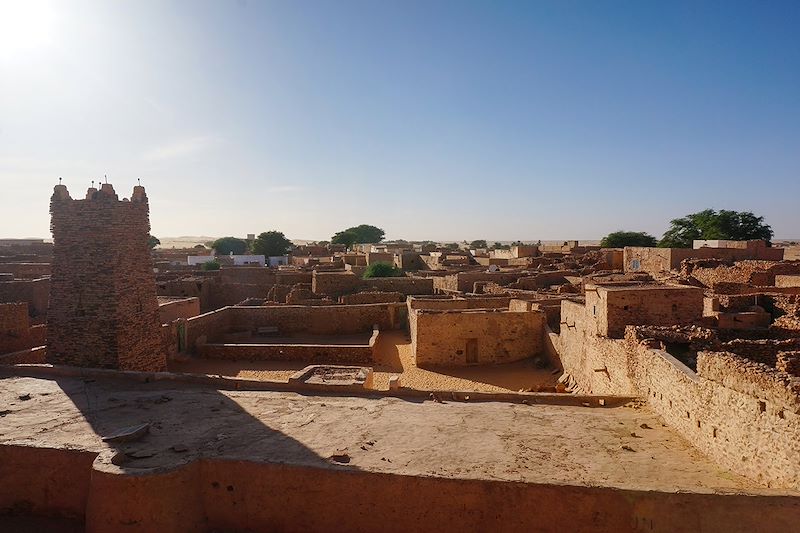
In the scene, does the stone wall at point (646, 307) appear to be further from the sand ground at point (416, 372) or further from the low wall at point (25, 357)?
the low wall at point (25, 357)

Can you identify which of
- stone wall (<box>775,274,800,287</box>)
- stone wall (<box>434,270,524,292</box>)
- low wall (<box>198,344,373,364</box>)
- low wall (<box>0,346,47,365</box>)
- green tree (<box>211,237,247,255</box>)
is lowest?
low wall (<box>198,344,373,364</box>)

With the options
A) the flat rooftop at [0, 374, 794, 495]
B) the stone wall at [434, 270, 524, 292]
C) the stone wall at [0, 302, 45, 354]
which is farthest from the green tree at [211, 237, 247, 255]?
the flat rooftop at [0, 374, 794, 495]

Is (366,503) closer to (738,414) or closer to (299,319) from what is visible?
(738,414)

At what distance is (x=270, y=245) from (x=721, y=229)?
48.5 meters

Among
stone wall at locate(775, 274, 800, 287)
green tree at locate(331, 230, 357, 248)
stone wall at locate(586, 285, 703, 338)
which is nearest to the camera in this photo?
stone wall at locate(586, 285, 703, 338)

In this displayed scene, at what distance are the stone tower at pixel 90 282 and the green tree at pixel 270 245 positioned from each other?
51691 millimetres

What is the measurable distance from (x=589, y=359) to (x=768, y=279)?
13244 millimetres

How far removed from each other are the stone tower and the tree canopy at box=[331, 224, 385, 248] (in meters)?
69.0

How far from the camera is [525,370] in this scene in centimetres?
1530

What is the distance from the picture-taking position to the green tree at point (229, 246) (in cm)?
7519

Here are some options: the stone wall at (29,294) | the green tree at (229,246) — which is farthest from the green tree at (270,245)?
the stone wall at (29,294)

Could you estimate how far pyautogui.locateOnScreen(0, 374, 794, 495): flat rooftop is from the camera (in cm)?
597

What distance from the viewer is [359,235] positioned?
293 feet

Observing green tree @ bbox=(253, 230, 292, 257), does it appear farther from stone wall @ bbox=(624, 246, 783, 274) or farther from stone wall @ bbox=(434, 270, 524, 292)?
stone wall @ bbox=(624, 246, 783, 274)
